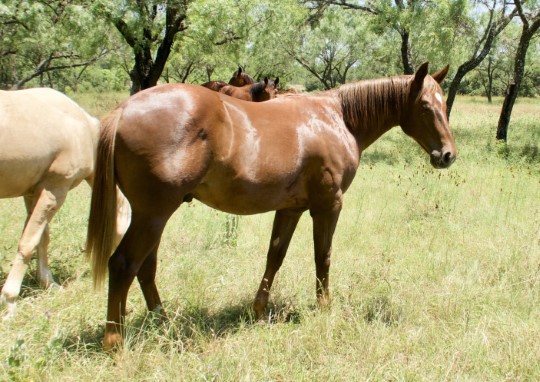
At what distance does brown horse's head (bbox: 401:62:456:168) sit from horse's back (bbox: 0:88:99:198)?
2.49m

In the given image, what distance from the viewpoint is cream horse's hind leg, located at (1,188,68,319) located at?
3170 millimetres

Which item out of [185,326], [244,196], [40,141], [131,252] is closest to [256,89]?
[40,141]

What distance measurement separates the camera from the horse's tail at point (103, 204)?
8.11 ft

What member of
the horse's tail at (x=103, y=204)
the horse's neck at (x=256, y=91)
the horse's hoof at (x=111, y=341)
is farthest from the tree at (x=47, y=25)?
the horse's hoof at (x=111, y=341)

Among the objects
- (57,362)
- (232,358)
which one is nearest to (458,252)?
(232,358)

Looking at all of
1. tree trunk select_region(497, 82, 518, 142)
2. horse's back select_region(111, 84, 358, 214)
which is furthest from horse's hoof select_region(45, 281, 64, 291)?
tree trunk select_region(497, 82, 518, 142)

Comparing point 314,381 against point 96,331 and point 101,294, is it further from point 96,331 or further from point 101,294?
point 101,294

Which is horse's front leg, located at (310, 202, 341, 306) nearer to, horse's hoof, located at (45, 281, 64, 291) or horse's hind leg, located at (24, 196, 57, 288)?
horse's hoof, located at (45, 281, 64, 291)

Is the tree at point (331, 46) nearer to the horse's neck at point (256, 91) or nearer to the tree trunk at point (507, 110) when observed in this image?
the tree trunk at point (507, 110)

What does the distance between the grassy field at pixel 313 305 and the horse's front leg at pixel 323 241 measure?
162 millimetres

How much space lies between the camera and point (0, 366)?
7.04 ft

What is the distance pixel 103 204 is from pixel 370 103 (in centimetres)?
209

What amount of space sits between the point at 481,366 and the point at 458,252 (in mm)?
2166

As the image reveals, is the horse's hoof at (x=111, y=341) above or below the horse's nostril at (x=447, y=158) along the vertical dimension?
below
